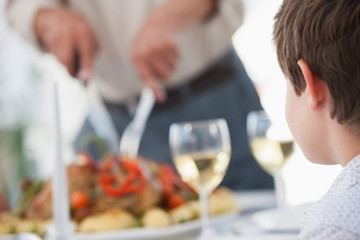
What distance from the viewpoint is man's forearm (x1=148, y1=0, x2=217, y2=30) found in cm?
199

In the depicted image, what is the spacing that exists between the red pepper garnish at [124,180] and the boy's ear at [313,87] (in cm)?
72

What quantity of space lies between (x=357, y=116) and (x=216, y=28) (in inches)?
58.4

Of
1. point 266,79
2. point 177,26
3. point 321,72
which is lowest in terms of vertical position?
point 321,72

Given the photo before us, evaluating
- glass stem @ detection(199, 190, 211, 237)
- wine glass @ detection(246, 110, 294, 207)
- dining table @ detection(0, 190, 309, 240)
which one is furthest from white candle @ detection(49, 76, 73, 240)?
wine glass @ detection(246, 110, 294, 207)

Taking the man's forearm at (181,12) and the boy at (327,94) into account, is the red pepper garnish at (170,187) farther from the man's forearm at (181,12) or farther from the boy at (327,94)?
the boy at (327,94)

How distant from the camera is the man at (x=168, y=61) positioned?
1996 mm

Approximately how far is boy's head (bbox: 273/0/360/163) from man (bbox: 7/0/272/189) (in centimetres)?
110

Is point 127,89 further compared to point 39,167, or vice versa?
point 39,167

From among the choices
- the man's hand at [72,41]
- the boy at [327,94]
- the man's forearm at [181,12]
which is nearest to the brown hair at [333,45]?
the boy at [327,94]

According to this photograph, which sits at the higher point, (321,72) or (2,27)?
(2,27)

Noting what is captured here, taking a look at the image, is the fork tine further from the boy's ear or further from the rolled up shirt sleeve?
the boy's ear

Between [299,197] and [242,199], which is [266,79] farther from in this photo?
[242,199]

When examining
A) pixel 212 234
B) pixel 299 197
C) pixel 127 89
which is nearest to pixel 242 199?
pixel 212 234

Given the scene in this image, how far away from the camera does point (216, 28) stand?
2.20 m
